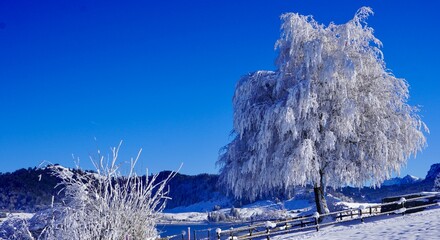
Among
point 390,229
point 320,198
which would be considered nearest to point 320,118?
point 320,198

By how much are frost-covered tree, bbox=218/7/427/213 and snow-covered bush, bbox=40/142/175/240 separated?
41.9 feet

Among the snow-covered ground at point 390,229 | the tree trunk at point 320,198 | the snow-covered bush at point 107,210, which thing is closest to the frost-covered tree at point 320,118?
the tree trunk at point 320,198

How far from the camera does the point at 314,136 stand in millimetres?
24109

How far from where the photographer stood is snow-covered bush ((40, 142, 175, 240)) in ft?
36.4

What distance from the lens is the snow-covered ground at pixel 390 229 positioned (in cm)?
1708

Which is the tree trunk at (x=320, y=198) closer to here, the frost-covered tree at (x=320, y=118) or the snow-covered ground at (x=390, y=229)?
the frost-covered tree at (x=320, y=118)

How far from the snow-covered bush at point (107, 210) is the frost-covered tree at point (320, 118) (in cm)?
1276

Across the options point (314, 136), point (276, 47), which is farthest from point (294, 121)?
point (276, 47)

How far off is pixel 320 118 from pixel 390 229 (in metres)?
7.80

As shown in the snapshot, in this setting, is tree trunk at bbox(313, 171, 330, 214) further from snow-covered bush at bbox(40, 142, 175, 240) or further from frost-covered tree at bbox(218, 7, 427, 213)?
snow-covered bush at bbox(40, 142, 175, 240)

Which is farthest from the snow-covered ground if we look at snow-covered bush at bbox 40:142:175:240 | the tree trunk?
snow-covered bush at bbox 40:142:175:240

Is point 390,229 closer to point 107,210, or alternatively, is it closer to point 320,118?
point 320,118

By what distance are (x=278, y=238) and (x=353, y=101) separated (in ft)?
25.0

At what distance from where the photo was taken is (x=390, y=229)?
18922 millimetres
